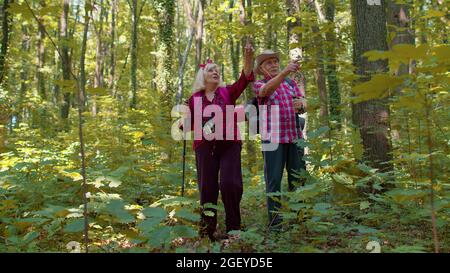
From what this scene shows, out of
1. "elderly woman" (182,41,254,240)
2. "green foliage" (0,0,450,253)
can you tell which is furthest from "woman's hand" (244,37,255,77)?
"green foliage" (0,0,450,253)

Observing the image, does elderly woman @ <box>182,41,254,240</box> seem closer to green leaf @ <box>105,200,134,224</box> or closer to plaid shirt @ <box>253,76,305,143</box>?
plaid shirt @ <box>253,76,305,143</box>

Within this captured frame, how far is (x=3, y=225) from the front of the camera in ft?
15.1

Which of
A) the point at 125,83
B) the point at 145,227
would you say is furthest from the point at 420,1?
the point at 125,83

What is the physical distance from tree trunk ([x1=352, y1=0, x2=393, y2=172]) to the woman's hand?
4.94 feet

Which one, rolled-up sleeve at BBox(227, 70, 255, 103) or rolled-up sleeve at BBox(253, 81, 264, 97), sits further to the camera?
rolled-up sleeve at BBox(253, 81, 264, 97)

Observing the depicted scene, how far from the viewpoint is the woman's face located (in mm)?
4363

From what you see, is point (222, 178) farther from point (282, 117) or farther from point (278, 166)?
point (282, 117)

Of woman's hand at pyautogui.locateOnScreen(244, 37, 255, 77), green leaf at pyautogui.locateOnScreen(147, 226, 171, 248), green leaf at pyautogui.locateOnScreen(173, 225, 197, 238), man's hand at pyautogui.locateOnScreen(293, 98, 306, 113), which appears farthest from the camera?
man's hand at pyautogui.locateOnScreen(293, 98, 306, 113)

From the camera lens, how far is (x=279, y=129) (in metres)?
4.29

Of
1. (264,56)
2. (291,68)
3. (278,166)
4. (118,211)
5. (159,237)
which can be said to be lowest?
(159,237)

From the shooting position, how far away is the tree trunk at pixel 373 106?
472 centimetres

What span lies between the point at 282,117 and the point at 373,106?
47.9 inches

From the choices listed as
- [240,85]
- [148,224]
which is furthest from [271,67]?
[148,224]
